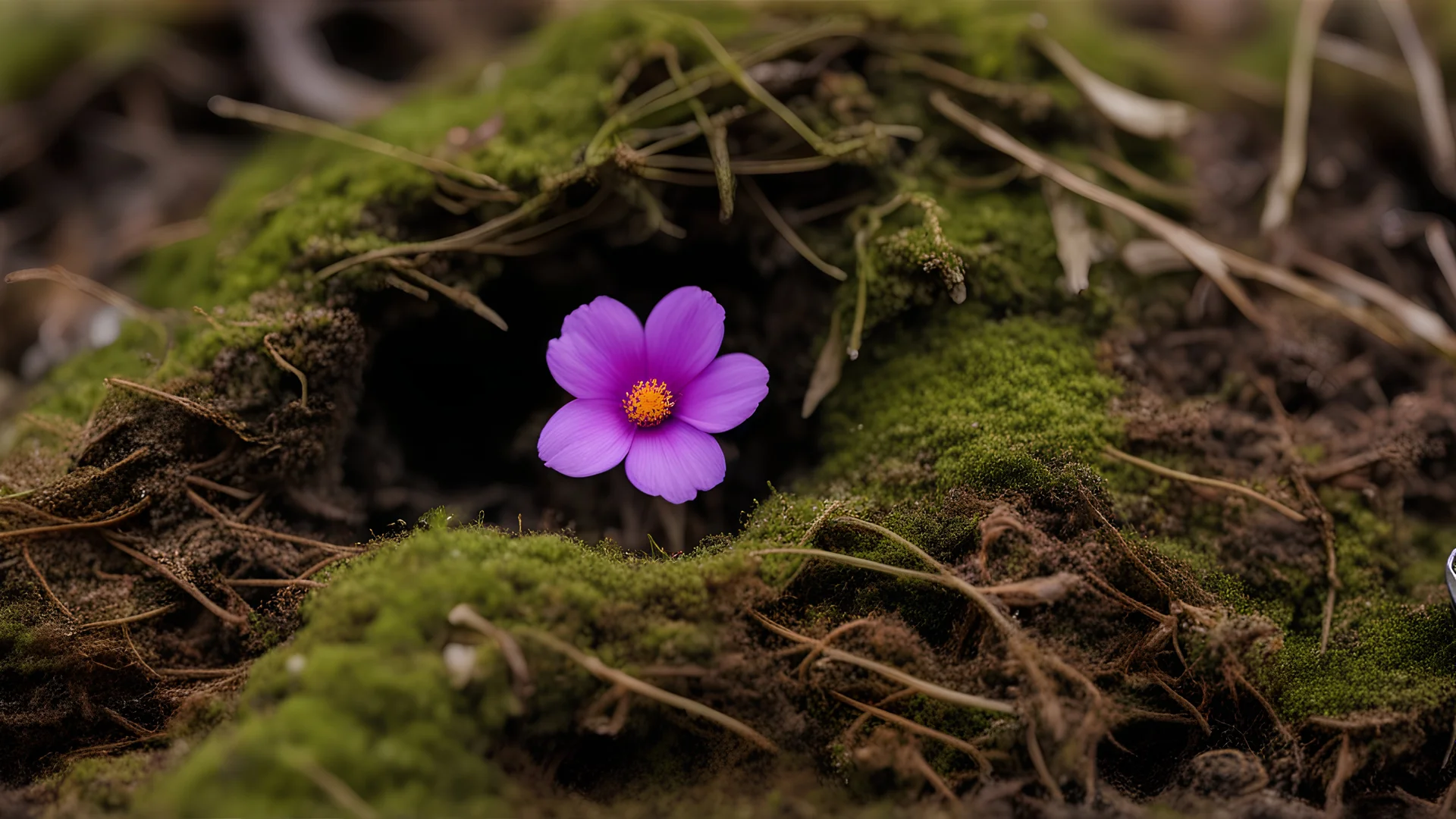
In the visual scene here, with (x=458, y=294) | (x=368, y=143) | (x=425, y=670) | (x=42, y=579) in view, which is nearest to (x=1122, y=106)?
(x=458, y=294)

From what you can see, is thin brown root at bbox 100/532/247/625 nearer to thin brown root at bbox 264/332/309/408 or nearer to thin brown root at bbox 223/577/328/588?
thin brown root at bbox 223/577/328/588

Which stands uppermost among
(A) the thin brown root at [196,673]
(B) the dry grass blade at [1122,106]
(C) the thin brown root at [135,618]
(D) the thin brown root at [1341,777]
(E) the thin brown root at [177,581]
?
(B) the dry grass blade at [1122,106]

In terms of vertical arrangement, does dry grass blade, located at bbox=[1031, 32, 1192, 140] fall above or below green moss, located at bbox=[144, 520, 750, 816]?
above

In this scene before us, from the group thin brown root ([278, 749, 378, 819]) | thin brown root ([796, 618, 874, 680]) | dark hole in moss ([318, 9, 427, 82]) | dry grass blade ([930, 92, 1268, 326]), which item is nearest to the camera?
thin brown root ([278, 749, 378, 819])

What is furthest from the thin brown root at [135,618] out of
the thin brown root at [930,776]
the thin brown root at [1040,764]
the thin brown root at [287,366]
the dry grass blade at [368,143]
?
the thin brown root at [1040,764]

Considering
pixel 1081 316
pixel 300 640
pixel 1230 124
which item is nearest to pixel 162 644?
pixel 300 640

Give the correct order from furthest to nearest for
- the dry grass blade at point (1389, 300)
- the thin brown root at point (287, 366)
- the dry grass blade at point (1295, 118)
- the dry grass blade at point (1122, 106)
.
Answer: the dry grass blade at point (1295, 118) < the dry grass blade at point (1122, 106) < the dry grass blade at point (1389, 300) < the thin brown root at point (287, 366)

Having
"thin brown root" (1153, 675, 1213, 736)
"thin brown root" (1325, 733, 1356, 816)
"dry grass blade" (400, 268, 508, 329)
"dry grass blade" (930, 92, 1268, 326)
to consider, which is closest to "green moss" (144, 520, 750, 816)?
"dry grass blade" (400, 268, 508, 329)

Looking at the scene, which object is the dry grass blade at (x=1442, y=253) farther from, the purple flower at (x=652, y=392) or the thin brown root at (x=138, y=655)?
the thin brown root at (x=138, y=655)

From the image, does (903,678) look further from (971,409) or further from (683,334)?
(683,334)
